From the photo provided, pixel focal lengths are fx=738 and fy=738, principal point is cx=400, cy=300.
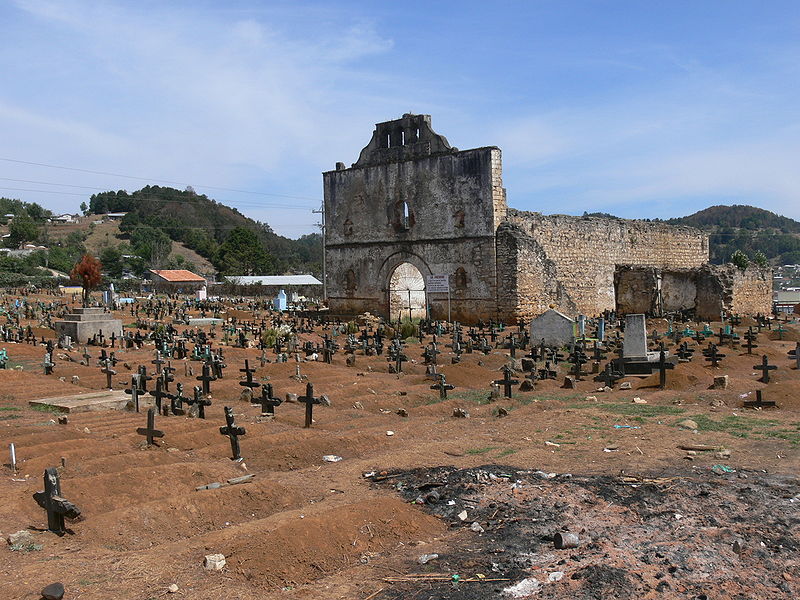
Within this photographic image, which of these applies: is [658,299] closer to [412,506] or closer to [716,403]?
[716,403]

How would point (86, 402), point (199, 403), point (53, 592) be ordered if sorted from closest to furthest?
point (53, 592), point (199, 403), point (86, 402)

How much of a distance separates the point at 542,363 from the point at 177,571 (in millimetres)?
12900

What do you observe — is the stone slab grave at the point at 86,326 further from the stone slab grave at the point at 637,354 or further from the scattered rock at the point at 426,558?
the scattered rock at the point at 426,558

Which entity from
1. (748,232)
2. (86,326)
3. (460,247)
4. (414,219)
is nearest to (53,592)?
(86,326)

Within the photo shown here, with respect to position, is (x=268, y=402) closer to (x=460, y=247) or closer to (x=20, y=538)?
(x=20, y=538)

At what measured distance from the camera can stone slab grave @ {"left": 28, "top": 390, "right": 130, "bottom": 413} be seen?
1148cm

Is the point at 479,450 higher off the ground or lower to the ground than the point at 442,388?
lower

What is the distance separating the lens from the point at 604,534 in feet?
20.1

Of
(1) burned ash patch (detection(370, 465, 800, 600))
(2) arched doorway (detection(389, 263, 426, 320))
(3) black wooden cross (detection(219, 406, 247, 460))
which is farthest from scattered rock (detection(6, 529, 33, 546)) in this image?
(2) arched doorway (detection(389, 263, 426, 320))

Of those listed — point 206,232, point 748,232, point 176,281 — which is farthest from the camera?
point 748,232

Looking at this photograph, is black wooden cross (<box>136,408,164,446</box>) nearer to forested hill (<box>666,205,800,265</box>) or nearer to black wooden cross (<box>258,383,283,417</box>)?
black wooden cross (<box>258,383,283,417</box>)

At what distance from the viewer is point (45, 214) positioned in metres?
122

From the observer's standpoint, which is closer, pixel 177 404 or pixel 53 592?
pixel 53 592

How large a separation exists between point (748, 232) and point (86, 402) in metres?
121
